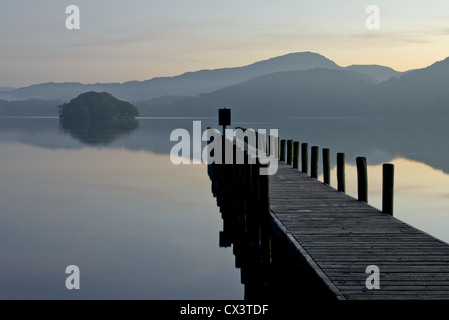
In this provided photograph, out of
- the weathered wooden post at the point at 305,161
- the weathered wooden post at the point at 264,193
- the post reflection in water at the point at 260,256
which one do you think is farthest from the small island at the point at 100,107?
the weathered wooden post at the point at 264,193

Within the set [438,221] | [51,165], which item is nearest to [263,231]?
[438,221]

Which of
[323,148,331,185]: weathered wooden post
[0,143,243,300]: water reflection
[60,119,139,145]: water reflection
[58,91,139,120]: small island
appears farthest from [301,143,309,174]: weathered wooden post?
[58,91,139,120]: small island

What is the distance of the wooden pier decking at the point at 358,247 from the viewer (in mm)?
6094

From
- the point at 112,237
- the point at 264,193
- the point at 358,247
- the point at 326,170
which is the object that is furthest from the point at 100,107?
the point at 358,247

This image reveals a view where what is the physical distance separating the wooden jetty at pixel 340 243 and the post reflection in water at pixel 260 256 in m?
0.02

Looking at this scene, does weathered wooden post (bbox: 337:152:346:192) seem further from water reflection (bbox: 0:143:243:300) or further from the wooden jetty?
water reflection (bbox: 0:143:243:300)

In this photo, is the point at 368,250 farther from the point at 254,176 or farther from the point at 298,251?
the point at 254,176

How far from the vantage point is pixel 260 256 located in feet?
35.6

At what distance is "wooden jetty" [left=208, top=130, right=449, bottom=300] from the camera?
617 cm

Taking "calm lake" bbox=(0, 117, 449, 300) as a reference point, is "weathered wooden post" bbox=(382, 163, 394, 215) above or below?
above

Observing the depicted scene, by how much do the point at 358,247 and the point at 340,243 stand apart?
302 millimetres

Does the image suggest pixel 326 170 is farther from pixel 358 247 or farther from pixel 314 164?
pixel 358 247
